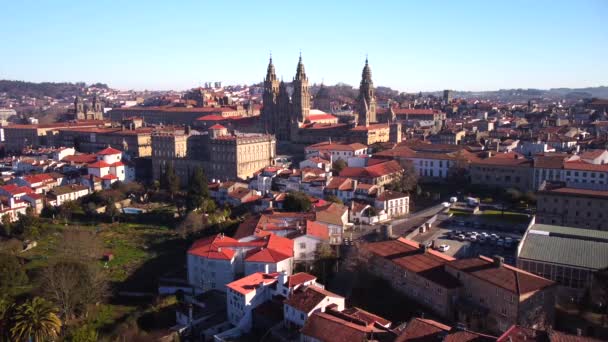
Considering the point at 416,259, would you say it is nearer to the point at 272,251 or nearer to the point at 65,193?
the point at 272,251

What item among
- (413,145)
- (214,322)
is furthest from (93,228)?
(413,145)

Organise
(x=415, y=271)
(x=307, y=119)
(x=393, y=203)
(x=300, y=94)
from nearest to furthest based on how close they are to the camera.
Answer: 1. (x=415, y=271)
2. (x=393, y=203)
3. (x=300, y=94)
4. (x=307, y=119)

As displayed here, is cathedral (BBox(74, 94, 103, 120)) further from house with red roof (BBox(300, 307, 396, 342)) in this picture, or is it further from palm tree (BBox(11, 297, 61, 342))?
house with red roof (BBox(300, 307, 396, 342))

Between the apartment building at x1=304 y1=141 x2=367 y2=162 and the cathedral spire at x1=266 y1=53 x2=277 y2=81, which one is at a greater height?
the cathedral spire at x1=266 y1=53 x2=277 y2=81

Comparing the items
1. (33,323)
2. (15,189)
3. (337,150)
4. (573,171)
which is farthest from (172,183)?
(573,171)

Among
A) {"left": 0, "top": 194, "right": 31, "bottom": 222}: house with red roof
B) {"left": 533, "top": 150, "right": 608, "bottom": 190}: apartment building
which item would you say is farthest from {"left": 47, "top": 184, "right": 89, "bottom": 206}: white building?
{"left": 533, "top": 150, "right": 608, "bottom": 190}: apartment building

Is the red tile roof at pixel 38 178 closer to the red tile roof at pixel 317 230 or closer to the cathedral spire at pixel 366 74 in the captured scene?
the red tile roof at pixel 317 230

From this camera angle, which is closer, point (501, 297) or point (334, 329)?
point (334, 329)
